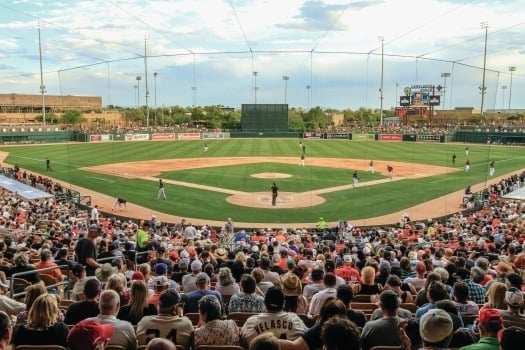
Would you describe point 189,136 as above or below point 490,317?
below

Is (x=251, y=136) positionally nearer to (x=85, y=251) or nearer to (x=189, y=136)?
(x=189, y=136)

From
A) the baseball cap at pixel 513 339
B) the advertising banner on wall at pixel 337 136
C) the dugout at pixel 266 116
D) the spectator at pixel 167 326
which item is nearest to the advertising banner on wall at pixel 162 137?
the dugout at pixel 266 116

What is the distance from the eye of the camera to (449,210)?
2683 centimetres

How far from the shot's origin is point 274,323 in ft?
16.4

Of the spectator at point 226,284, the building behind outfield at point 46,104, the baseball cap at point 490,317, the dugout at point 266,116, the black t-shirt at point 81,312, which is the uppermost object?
the building behind outfield at point 46,104

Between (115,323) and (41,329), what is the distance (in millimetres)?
731

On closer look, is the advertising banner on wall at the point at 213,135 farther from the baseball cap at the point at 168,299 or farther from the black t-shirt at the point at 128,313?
the baseball cap at the point at 168,299

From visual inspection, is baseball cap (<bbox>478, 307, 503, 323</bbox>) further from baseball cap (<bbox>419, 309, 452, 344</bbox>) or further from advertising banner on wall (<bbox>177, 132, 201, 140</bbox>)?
advertising banner on wall (<bbox>177, 132, 201, 140</bbox>)

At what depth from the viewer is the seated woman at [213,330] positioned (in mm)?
4793

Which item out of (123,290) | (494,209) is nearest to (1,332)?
(123,290)

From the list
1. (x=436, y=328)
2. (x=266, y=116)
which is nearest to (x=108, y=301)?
(x=436, y=328)

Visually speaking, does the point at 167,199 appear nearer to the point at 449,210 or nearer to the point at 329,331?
the point at 449,210

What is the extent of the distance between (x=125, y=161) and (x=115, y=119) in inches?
3019

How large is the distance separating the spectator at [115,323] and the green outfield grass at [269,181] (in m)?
19.5
